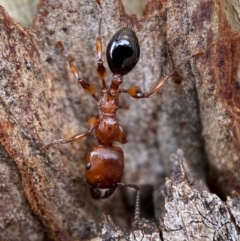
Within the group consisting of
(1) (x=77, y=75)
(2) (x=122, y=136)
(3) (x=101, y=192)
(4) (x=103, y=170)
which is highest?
(1) (x=77, y=75)

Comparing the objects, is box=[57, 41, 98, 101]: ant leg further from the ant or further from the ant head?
the ant head

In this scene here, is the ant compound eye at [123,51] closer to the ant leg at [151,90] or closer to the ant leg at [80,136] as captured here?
the ant leg at [151,90]

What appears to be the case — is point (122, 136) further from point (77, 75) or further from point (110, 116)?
point (77, 75)

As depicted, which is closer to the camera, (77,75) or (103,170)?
(77,75)

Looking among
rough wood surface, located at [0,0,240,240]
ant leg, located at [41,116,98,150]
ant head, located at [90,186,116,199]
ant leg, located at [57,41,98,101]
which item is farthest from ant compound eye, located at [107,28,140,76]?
ant head, located at [90,186,116,199]

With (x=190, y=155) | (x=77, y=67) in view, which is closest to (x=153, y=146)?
(x=190, y=155)

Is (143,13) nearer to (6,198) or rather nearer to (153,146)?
(153,146)

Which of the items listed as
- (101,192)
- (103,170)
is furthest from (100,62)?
(101,192)

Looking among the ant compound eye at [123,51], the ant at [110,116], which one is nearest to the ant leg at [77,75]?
the ant at [110,116]
